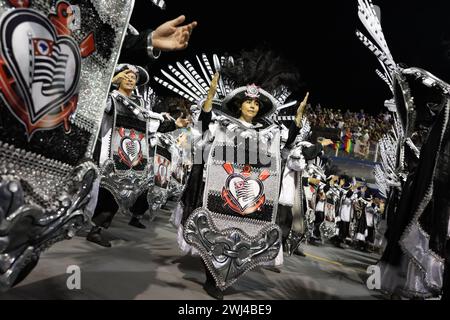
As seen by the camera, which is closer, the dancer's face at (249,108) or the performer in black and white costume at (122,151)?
the dancer's face at (249,108)

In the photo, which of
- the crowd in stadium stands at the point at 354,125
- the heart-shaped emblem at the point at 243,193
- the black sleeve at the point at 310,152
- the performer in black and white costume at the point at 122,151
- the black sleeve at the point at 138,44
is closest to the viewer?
the black sleeve at the point at 138,44

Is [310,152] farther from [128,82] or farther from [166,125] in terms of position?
[128,82]

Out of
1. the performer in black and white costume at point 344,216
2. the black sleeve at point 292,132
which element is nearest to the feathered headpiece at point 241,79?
the black sleeve at point 292,132

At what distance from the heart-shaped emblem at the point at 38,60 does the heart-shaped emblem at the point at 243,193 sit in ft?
6.62

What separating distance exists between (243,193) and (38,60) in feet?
7.41

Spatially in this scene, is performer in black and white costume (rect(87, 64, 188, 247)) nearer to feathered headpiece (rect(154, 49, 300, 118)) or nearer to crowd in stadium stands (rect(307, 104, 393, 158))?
feathered headpiece (rect(154, 49, 300, 118))

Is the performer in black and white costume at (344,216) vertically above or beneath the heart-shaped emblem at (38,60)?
beneath

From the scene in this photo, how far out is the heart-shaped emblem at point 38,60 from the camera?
1.25 metres

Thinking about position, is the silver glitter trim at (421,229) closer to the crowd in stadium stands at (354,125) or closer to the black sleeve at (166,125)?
the black sleeve at (166,125)

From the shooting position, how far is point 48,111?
1.39m

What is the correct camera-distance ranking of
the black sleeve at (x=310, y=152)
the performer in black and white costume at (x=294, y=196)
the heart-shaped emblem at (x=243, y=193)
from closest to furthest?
the heart-shaped emblem at (x=243, y=193) < the performer in black and white costume at (x=294, y=196) < the black sleeve at (x=310, y=152)

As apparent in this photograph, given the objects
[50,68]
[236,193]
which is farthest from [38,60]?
[236,193]

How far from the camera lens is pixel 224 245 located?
3248 millimetres

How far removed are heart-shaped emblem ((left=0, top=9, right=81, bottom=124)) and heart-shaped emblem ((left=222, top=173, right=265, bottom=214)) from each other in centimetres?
202
